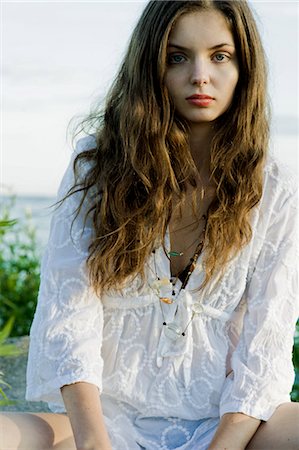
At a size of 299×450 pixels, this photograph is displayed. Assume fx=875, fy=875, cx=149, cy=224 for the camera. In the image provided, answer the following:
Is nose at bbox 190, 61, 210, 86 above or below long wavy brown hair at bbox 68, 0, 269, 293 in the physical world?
above

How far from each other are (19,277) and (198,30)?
9.28 ft

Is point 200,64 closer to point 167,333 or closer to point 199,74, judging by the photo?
point 199,74

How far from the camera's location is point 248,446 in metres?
2.42

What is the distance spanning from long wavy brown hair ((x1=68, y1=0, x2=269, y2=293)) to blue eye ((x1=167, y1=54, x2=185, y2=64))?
0.12ft

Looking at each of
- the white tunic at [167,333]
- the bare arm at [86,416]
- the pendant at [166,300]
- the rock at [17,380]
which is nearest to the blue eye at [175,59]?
the white tunic at [167,333]

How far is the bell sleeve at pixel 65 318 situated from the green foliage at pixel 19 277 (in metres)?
2.28

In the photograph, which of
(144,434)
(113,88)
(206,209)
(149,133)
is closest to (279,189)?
(206,209)

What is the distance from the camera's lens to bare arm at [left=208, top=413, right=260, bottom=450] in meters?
2.36

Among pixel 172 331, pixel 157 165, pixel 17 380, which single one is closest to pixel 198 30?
pixel 157 165

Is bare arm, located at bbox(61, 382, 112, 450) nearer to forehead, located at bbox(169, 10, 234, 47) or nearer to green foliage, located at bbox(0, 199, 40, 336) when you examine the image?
forehead, located at bbox(169, 10, 234, 47)

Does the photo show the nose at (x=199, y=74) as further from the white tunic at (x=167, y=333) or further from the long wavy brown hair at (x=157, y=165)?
the white tunic at (x=167, y=333)

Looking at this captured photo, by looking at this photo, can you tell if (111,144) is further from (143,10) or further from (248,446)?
(248,446)

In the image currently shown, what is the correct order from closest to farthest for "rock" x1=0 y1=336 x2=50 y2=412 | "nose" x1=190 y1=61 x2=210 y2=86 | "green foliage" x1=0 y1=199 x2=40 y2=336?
"nose" x1=190 y1=61 x2=210 y2=86 < "rock" x1=0 y1=336 x2=50 y2=412 < "green foliage" x1=0 y1=199 x2=40 y2=336

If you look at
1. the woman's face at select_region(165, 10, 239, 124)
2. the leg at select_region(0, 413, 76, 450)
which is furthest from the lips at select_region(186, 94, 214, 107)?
the leg at select_region(0, 413, 76, 450)
